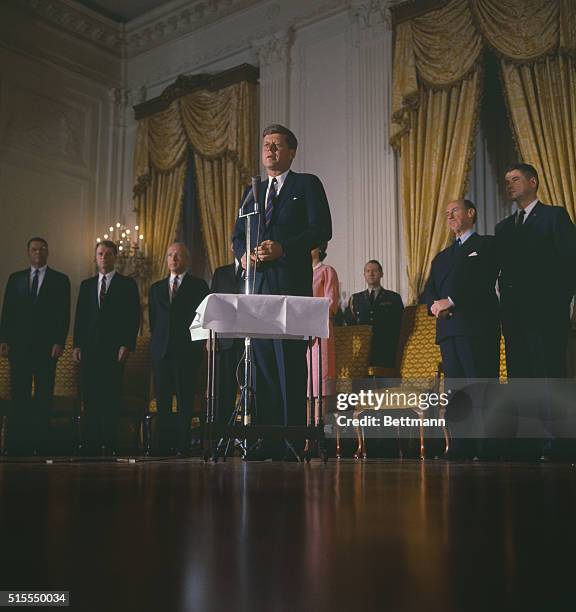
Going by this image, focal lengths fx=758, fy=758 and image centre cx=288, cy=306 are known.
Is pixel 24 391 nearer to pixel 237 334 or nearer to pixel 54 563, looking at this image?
pixel 237 334

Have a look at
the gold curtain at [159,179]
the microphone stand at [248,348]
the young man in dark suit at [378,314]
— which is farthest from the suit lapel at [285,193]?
the gold curtain at [159,179]

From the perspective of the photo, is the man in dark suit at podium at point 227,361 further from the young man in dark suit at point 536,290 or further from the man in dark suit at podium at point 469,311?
the young man in dark suit at point 536,290

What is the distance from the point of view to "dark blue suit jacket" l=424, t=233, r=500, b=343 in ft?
13.5

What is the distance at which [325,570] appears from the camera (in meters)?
0.37

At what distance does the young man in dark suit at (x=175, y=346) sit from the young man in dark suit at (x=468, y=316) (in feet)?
5.78

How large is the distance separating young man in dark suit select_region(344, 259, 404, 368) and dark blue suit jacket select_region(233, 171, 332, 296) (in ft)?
7.70

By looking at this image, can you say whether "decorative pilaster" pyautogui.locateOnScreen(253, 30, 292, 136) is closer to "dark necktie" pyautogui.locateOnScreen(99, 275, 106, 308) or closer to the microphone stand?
"dark necktie" pyautogui.locateOnScreen(99, 275, 106, 308)

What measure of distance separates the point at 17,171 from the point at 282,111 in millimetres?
2928

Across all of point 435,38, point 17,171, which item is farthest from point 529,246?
point 17,171

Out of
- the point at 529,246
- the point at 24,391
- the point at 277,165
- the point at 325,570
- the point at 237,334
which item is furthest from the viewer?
the point at 24,391

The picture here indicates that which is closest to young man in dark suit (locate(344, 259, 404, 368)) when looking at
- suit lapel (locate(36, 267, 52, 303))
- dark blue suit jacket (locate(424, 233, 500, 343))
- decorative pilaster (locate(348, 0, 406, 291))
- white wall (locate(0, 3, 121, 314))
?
decorative pilaster (locate(348, 0, 406, 291))

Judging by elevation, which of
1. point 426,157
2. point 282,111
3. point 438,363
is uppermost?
point 282,111

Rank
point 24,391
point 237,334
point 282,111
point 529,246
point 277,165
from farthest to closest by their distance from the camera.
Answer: point 282,111, point 24,391, point 529,246, point 277,165, point 237,334

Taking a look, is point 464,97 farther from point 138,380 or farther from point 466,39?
point 138,380
